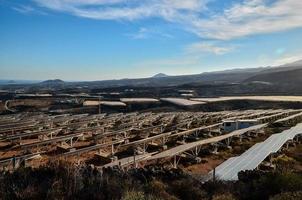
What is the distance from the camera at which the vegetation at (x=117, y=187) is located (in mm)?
10211

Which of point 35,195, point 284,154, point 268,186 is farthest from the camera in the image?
point 284,154

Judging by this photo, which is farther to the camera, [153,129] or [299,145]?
[153,129]

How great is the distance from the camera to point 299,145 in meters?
32.6

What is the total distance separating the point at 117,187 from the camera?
419 inches

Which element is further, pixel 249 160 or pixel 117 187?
pixel 249 160

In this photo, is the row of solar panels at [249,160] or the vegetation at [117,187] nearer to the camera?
the vegetation at [117,187]

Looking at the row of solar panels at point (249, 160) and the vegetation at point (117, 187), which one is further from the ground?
the vegetation at point (117, 187)

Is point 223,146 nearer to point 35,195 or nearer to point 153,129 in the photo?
point 153,129

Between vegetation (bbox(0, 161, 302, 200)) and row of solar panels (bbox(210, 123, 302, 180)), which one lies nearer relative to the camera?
vegetation (bbox(0, 161, 302, 200))

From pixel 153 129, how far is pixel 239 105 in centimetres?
4041

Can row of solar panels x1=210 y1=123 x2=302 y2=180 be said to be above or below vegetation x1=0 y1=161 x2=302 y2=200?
below

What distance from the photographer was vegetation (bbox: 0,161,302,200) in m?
10.2

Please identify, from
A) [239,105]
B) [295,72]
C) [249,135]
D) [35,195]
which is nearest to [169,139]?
[249,135]

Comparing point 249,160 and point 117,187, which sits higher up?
point 117,187
